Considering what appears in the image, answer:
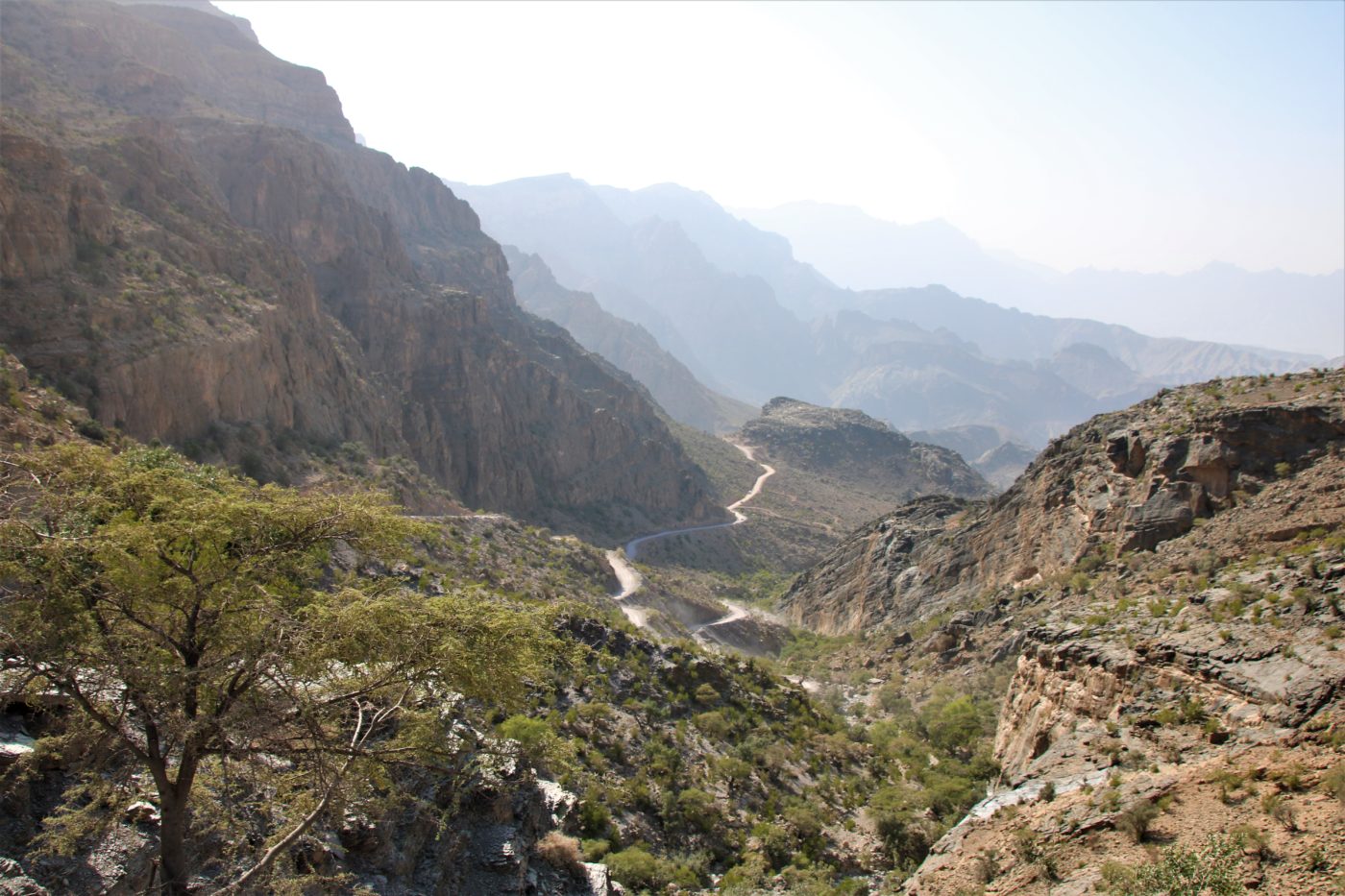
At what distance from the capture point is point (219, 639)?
9570 millimetres

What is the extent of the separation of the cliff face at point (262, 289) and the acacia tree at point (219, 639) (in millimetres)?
30186

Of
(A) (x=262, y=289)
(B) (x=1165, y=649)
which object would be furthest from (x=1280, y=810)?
(A) (x=262, y=289)

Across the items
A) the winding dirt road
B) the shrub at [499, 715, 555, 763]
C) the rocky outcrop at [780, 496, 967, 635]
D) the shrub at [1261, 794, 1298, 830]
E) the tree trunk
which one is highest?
the shrub at [1261, 794, 1298, 830]

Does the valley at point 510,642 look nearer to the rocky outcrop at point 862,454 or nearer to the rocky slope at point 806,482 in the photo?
the rocky slope at point 806,482

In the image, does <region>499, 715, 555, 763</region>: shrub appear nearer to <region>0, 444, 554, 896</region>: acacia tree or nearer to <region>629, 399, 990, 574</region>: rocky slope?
<region>0, 444, 554, 896</region>: acacia tree

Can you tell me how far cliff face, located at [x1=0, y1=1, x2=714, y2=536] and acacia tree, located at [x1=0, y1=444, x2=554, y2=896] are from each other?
3019cm

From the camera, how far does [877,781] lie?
1025 inches

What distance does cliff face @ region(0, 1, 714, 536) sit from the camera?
3659 cm

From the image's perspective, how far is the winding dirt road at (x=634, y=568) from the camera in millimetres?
51094

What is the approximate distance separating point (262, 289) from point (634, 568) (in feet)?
112

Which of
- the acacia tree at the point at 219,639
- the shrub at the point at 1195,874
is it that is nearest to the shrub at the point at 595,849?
the acacia tree at the point at 219,639

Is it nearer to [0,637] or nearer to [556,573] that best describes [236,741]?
[0,637]

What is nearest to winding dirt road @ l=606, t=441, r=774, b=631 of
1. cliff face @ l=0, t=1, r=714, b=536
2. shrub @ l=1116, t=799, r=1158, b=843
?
cliff face @ l=0, t=1, r=714, b=536

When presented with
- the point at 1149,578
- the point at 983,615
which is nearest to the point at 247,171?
the point at 983,615
